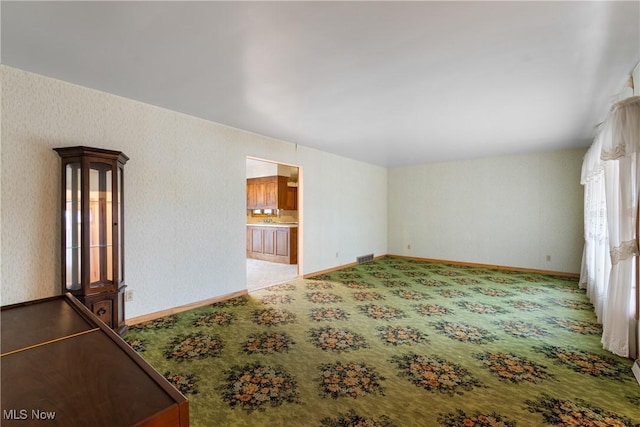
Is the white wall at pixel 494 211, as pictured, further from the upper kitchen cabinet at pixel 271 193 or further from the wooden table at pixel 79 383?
the wooden table at pixel 79 383

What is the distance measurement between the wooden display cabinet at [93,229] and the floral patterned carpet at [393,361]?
0.53 meters

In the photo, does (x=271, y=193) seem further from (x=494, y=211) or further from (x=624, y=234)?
(x=624, y=234)

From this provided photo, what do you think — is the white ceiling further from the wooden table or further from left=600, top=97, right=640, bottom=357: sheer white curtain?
the wooden table

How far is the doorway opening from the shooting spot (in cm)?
705

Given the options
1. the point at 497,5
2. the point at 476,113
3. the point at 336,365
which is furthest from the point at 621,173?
the point at 336,365

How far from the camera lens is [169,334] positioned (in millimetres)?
3061

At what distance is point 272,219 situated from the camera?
336 inches

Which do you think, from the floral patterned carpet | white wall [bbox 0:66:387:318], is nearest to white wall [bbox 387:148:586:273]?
the floral patterned carpet

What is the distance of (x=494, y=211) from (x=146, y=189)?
6.85 m

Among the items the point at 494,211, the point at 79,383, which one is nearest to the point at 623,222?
the point at 79,383

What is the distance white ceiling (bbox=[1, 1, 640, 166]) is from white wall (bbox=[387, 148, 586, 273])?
2.53 meters

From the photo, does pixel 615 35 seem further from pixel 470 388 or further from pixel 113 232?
pixel 113 232

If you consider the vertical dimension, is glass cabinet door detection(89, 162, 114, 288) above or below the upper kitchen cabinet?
below

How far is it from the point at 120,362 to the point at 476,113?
13.8 ft
